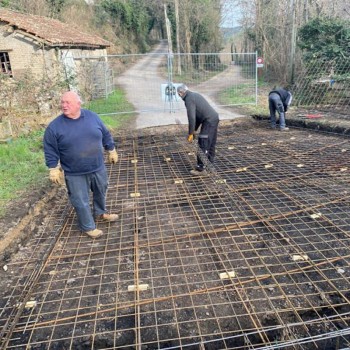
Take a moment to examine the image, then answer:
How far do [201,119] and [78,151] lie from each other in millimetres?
2595

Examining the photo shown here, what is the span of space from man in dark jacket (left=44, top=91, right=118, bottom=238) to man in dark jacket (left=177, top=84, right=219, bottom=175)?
1874mm

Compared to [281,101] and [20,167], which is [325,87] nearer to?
[281,101]

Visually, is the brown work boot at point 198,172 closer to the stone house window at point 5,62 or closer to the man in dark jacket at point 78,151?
the man in dark jacket at point 78,151

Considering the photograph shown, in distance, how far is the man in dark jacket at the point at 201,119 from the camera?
527cm

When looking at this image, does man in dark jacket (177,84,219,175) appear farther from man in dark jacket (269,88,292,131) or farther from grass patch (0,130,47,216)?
man in dark jacket (269,88,292,131)

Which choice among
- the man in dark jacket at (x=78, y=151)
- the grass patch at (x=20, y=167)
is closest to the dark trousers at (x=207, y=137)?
the man in dark jacket at (x=78, y=151)

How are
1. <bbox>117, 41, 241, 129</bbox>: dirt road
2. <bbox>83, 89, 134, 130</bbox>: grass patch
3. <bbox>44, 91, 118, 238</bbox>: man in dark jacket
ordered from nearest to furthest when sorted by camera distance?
<bbox>44, 91, 118, 238</bbox>: man in dark jacket → <bbox>83, 89, 134, 130</bbox>: grass patch → <bbox>117, 41, 241, 129</bbox>: dirt road

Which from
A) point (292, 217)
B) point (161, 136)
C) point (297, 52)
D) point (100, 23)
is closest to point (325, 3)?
point (297, 52)

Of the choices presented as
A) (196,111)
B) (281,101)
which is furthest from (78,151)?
(281,101)

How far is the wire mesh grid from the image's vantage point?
248cm

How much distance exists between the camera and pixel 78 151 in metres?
3.41

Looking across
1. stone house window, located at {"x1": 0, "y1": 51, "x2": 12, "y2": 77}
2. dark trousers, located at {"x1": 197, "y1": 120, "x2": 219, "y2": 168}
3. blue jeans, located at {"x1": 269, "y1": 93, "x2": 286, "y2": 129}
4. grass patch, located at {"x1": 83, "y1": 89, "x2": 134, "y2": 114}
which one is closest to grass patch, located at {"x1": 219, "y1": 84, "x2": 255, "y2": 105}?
grass patch, located at {"x1": 83, "y1": 89, "x2": 134, "y2": 114}

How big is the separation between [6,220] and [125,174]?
87.5 inches

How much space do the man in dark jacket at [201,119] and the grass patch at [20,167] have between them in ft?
8.28
